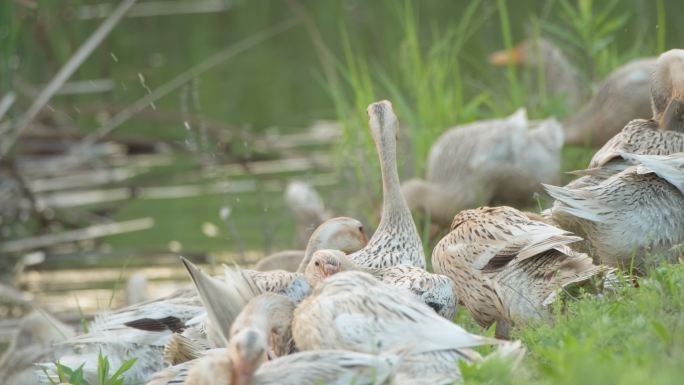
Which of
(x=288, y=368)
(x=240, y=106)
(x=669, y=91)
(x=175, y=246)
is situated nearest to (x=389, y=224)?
(x=669, y=91)

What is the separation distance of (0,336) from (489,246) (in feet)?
17.4

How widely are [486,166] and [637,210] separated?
14.9ft

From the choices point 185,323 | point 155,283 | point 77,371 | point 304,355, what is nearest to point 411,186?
point 155,283

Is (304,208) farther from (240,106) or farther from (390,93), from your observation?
(240,106)

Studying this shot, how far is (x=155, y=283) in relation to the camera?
38.4 feet

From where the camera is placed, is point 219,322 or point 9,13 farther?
point 9,13

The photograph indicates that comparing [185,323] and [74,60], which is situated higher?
[74,60]

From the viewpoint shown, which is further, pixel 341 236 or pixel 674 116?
pixel 341 236

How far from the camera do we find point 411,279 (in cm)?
611

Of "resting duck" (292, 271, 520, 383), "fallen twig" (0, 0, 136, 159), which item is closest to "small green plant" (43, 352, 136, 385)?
"resting duck" (292, 271, 520, 383)

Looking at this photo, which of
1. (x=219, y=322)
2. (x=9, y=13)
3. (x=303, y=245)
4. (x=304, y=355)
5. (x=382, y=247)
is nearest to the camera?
(x=304, y=355)

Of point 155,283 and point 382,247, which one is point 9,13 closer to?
point 155,283

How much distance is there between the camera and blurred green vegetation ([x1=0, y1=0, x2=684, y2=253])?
10953 millimetres

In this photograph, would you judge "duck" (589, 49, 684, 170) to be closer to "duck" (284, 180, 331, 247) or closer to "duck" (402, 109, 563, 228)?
"duck" (402, 109, 563, 228)
